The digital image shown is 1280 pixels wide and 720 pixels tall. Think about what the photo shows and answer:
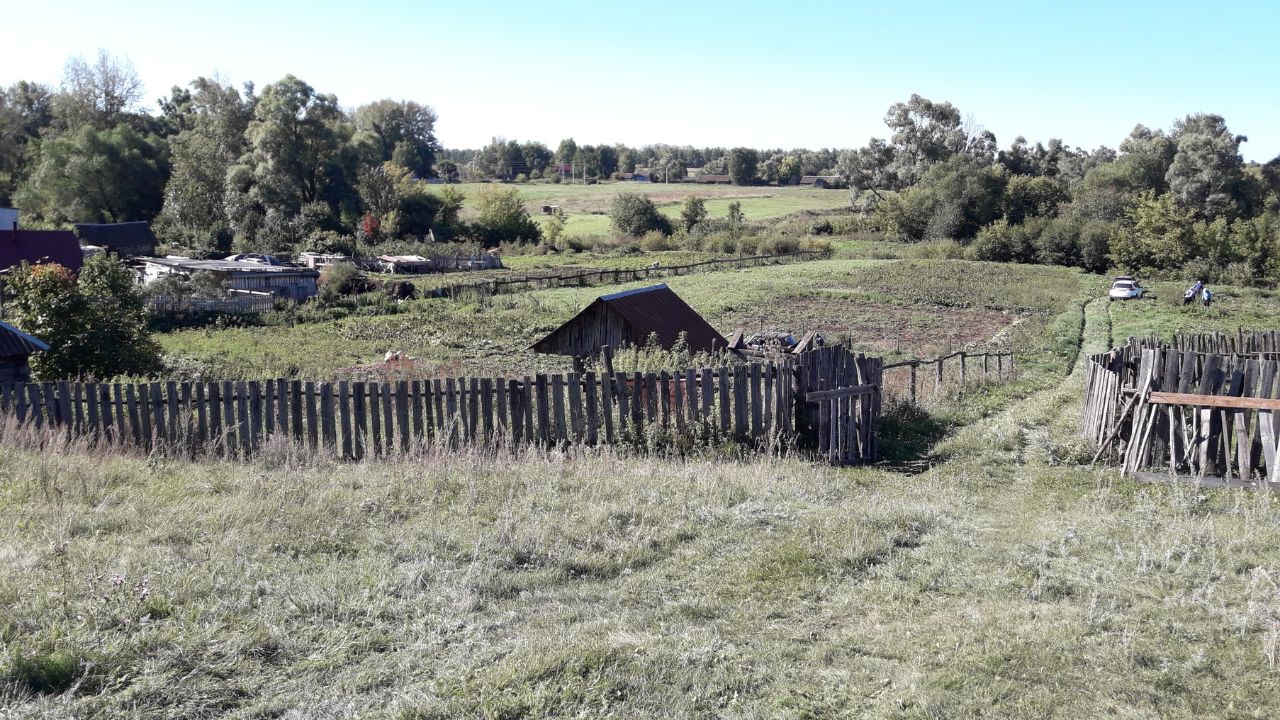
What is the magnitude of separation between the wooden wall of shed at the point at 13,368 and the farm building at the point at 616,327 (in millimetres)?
8000

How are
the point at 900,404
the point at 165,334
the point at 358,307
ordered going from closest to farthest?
the point at 900,404 < the point at 165,334 < the point at 358,307

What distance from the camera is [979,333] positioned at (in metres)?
35.2

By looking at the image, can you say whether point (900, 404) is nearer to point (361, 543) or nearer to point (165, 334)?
point (361, 543)

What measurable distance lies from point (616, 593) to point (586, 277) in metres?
51.7

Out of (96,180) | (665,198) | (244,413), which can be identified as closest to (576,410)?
(244,413)

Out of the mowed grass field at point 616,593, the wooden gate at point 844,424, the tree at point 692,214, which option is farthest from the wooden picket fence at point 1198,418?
the tree at point 692,214

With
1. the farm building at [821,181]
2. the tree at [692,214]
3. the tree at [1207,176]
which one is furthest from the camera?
the farm building at [821,181]

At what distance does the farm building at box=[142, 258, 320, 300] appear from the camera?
49188mm

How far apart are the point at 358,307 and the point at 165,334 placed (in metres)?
9.11

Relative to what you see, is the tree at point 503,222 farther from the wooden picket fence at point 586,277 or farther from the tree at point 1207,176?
the tree at point 1207,176

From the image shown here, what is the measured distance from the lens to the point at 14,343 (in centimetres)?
1475

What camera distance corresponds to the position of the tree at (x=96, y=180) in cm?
7625

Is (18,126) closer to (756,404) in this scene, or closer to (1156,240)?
(1156,240)

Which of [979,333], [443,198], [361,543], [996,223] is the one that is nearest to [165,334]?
[979,333]
